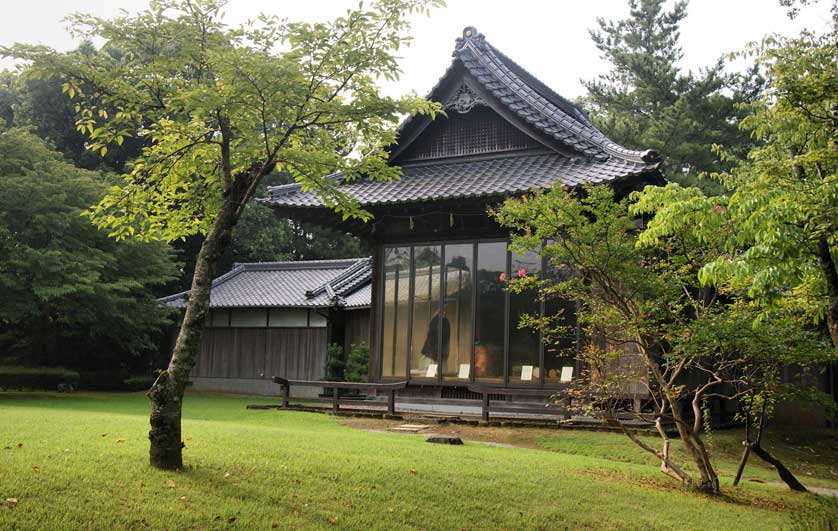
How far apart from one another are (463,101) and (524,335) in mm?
5401

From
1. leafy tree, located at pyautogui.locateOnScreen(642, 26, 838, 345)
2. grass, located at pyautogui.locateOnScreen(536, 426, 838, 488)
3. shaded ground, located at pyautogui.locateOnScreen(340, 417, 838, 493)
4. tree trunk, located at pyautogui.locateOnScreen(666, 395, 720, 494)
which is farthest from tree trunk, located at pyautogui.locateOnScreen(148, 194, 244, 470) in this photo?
grass, located at pyautogui.locateOnScreen(536, 426, 838, 488)

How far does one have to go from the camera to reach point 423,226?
15906 millimetres

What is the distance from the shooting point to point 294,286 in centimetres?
2650

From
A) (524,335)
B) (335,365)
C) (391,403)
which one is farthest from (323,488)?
(335,365)

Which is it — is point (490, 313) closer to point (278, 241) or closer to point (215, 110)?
point (215, 110)

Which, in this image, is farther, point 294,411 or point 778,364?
point 294,411

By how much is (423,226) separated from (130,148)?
62.1 feet

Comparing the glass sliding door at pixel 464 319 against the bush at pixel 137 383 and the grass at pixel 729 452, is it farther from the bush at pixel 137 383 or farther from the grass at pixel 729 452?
the bush at pixel 137 383

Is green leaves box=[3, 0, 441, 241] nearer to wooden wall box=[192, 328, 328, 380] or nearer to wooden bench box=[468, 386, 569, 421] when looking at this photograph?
wooden bench box=[468, 386, 569, 421]

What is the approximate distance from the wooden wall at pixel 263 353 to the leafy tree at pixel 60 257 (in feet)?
12.7

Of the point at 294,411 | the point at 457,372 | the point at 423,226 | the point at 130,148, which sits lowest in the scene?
the point at 294,411

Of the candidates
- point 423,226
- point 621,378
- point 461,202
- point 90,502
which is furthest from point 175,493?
point 423,226

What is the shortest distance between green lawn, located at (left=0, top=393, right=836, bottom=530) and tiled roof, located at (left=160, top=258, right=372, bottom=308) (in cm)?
1357

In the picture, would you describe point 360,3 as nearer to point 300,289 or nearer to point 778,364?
point 778,364
